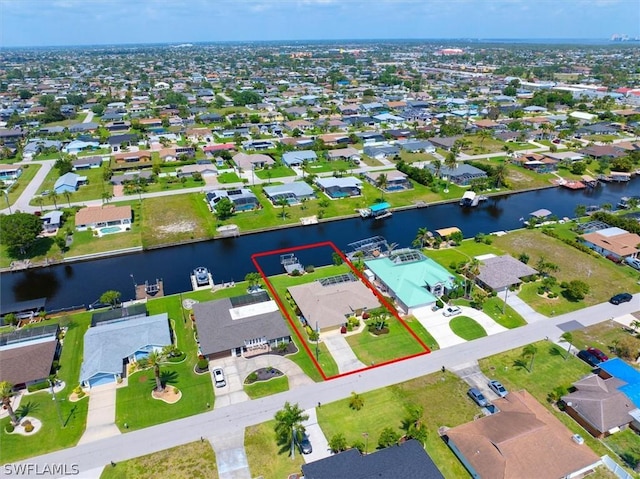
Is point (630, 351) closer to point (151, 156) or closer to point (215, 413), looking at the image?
point (215, 413)

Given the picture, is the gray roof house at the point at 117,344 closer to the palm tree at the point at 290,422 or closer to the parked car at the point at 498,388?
the palm tree at the point at 290,422

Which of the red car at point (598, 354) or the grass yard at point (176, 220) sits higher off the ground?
the grass yard at point (176, 220)

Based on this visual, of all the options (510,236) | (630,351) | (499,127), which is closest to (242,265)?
(510,236)

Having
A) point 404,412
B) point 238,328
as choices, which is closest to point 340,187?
point 238,328

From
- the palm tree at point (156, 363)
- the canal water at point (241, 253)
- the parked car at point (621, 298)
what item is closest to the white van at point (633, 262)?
the parked car at point (621, 298)

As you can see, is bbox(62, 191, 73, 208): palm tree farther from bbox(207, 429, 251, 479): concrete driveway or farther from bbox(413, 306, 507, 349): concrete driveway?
bbox(413, 306, 507, 349): concrete driveway
